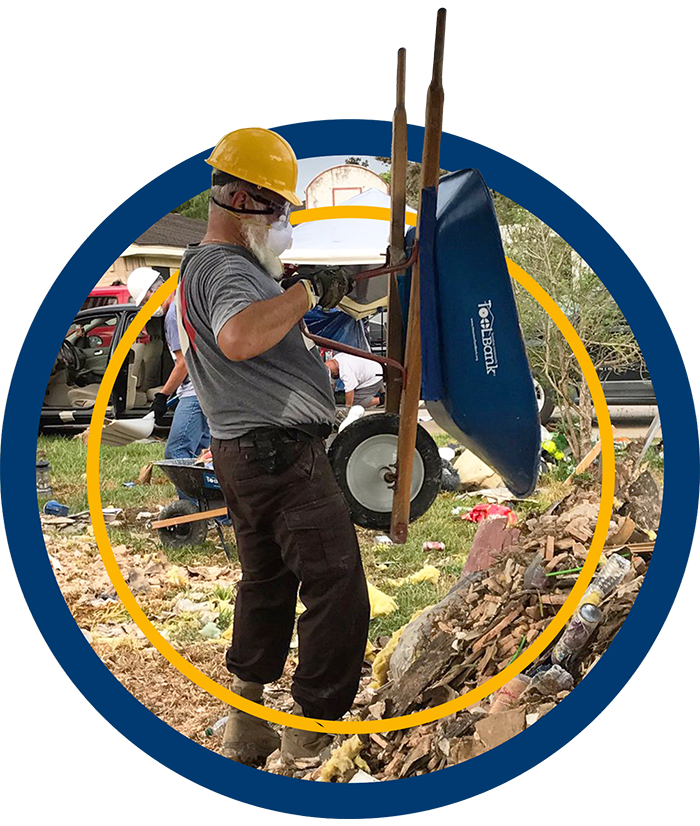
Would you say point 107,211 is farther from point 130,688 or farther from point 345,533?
point 130,688

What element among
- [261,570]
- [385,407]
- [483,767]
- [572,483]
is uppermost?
[385,407]

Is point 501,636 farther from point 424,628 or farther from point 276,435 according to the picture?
point 276,435

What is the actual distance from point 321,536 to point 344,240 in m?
0.99

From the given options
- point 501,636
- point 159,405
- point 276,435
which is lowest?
point 501,636

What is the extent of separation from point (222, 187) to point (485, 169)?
2.71ft

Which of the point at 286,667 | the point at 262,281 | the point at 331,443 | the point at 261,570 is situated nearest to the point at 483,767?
the point at 286,667

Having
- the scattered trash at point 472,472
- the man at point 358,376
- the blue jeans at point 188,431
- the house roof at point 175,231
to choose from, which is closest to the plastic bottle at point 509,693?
the scattered trash at point 472,472

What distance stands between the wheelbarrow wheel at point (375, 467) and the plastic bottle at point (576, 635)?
0.74 m

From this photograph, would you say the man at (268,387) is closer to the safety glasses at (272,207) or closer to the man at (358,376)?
the safety glasses at (272,207)

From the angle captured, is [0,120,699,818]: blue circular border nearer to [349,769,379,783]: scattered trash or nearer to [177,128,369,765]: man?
[349,769,379,783]: scattered trash

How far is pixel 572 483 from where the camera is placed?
12.6ft

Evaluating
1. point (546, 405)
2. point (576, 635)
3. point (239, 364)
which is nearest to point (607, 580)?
point (576, 635)

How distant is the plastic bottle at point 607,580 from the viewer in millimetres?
3566

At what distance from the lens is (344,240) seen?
11.0ft
